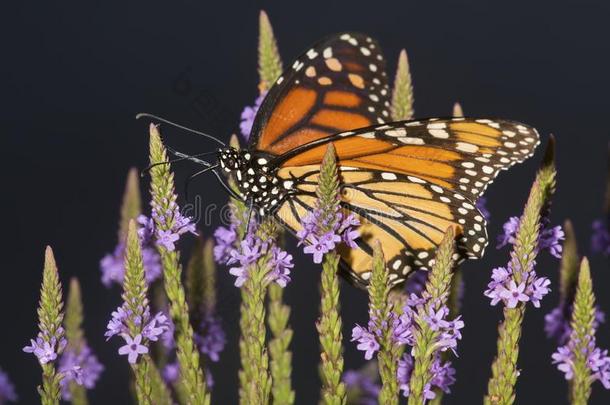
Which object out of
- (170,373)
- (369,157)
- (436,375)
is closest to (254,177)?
(369,157)

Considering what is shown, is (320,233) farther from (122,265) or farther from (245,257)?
(122,265)

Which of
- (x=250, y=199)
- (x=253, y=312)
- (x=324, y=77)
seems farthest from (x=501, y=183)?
(x=253, y=312)

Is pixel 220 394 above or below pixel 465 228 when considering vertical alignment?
below

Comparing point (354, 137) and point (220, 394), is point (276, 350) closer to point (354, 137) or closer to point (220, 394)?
point (354, 137)

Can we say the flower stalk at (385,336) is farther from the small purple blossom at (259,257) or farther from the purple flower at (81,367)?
the purple flower at (81,367)

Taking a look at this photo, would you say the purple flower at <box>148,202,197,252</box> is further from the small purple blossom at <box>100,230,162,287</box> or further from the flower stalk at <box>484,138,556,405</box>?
Answer: the flower stalk at <box>484,138,556,405</box>
